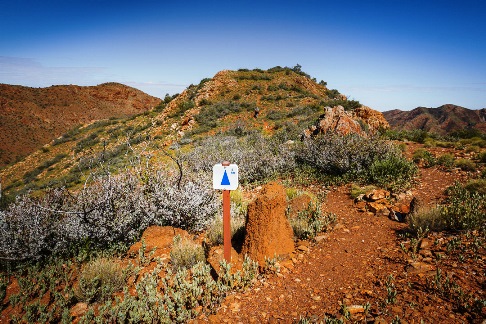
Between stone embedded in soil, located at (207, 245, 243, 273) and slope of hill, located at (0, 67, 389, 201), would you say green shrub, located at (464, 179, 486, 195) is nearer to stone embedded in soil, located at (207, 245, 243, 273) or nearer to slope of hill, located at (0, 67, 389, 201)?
slope of hill, located at (0, 67, 389, 201)

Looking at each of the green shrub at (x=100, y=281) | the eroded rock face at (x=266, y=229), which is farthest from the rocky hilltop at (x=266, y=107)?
the green shrub at (x=100, y=281)

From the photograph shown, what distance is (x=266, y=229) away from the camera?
391cm

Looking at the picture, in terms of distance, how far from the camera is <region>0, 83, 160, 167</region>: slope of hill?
47969 millimetres

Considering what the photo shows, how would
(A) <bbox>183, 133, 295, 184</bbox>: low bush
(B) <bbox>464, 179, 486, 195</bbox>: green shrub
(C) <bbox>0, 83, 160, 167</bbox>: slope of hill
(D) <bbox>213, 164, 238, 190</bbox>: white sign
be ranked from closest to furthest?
1. (D) <bbox>213, 164, 238, 190</bbox>: white sign
2. (B) <bbox>464, 179, 486, 195</bbox>: green shrub
3. (A) <bbox>183, 133, 295, 184</bbox>: low bush
4. (C) <bbox>0, 83, 160, 167</bbox>: slope of hill

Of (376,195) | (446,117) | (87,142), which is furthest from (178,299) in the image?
(446,117)

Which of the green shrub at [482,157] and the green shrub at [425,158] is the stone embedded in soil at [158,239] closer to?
the green shrub at [425,158]

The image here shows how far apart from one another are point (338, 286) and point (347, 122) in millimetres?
9814

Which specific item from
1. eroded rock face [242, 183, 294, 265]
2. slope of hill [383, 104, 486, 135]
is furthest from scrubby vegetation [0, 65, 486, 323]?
slope of hill [383, 104, 486, 135]

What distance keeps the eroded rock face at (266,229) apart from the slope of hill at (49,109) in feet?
173

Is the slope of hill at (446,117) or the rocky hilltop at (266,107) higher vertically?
the slope of hill at (446,117)

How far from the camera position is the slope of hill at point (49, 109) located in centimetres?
4797

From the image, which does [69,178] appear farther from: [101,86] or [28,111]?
[101,86]

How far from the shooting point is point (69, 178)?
16594mm

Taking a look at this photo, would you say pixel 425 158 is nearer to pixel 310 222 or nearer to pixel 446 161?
pixel 446 161
